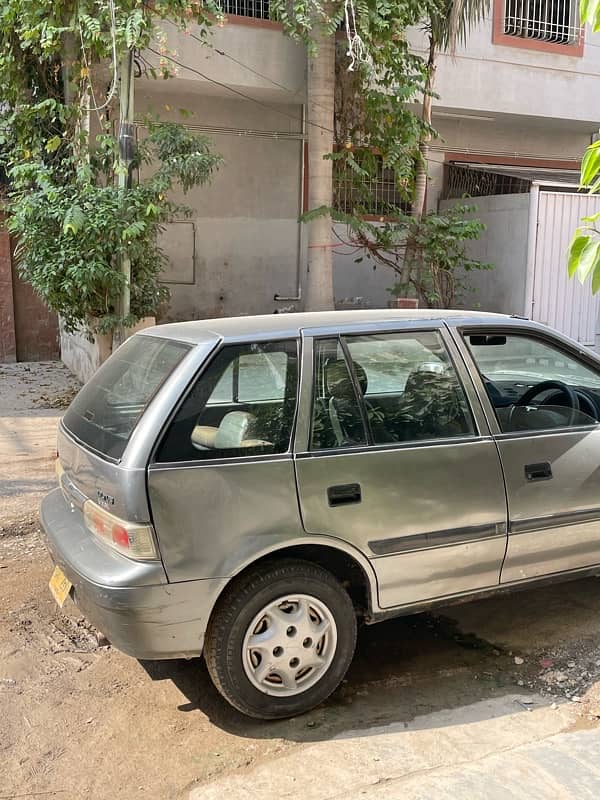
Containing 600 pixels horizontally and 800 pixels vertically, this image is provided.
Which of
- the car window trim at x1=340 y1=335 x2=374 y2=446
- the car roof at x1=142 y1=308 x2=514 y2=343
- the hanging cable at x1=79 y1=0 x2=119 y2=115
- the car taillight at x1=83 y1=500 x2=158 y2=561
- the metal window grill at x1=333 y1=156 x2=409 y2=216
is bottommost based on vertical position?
the car taillight at x1=83 y1=500 x2=158 y2=561

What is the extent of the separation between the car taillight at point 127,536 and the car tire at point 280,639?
387 millimetres

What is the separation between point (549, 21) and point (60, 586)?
13514 millimetres

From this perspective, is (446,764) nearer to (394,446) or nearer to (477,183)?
(394,446)

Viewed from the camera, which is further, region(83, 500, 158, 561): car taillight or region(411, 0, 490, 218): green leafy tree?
region(411, 0, 490, 218): green leafy tree

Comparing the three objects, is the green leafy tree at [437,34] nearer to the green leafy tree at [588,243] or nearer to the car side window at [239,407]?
the car side window at [239,407]

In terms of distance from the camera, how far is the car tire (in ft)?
10.4

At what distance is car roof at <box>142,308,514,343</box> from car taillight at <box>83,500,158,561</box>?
2.73 ft

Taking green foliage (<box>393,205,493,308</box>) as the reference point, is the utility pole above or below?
above

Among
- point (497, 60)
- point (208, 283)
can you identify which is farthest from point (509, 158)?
point (208, 283)

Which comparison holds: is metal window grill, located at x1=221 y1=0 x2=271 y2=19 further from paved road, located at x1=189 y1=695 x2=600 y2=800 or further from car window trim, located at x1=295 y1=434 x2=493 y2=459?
paved road, located at x1=189 y1=695 x2=600 y2=800

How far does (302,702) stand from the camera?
11.0 ft

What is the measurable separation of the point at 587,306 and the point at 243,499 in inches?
442

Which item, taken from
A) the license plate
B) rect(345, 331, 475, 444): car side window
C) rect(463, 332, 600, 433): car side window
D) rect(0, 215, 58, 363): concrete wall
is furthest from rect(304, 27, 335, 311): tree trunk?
the license plate

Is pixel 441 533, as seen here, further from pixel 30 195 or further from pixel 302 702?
pixel 30 195
